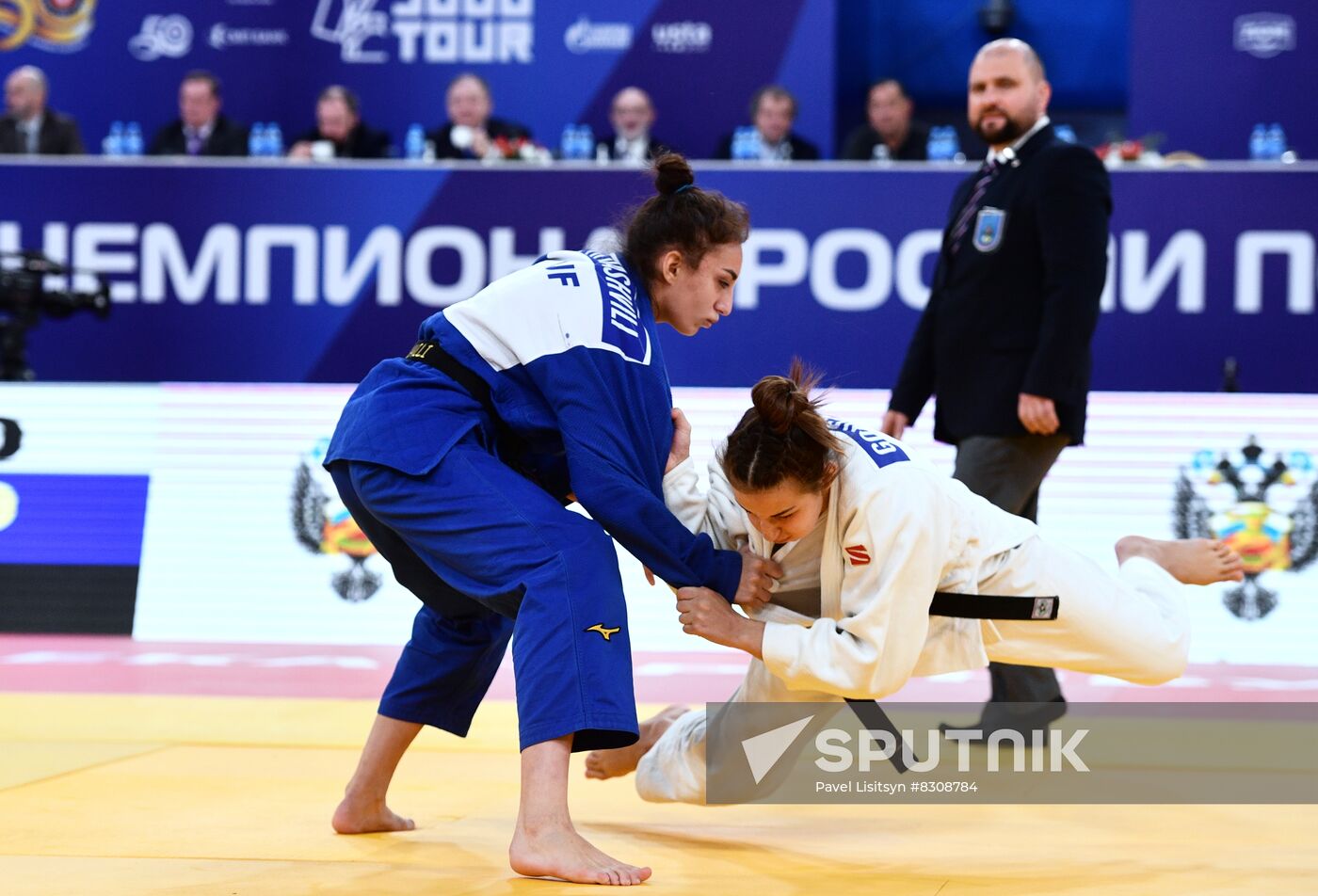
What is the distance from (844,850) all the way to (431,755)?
1360mm

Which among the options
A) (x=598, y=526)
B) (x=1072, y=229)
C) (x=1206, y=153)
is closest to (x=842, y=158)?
(x=1206, y=153)

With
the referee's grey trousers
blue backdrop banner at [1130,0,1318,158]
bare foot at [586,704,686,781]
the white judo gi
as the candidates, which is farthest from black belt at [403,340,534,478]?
blue backdrop banner at [1130,0,1318,158]

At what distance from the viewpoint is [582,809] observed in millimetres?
3301

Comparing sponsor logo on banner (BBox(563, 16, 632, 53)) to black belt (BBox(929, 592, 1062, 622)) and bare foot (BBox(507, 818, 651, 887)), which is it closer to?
black belt (BBox(929, 592, 1062, 622))

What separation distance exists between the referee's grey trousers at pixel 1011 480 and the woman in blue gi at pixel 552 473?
134cm

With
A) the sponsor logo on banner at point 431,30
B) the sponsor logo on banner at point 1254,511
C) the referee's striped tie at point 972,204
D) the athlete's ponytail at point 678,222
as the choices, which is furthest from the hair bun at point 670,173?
the sponsor logo on banner at point 431,30

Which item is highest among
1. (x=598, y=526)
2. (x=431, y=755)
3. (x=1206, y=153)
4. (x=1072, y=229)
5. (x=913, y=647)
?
(x=1206, y=153)

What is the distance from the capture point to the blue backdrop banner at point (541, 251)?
23.9 ft

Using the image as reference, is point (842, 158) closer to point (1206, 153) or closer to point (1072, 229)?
point (1206, 153)

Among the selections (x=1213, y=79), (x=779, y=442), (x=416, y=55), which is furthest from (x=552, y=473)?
(x=416, y=55)

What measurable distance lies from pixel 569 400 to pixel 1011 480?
1767 mm

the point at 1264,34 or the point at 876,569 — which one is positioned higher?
the point at 1264,34

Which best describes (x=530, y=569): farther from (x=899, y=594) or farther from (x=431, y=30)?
(x=431, y=30)

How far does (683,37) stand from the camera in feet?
35.7
